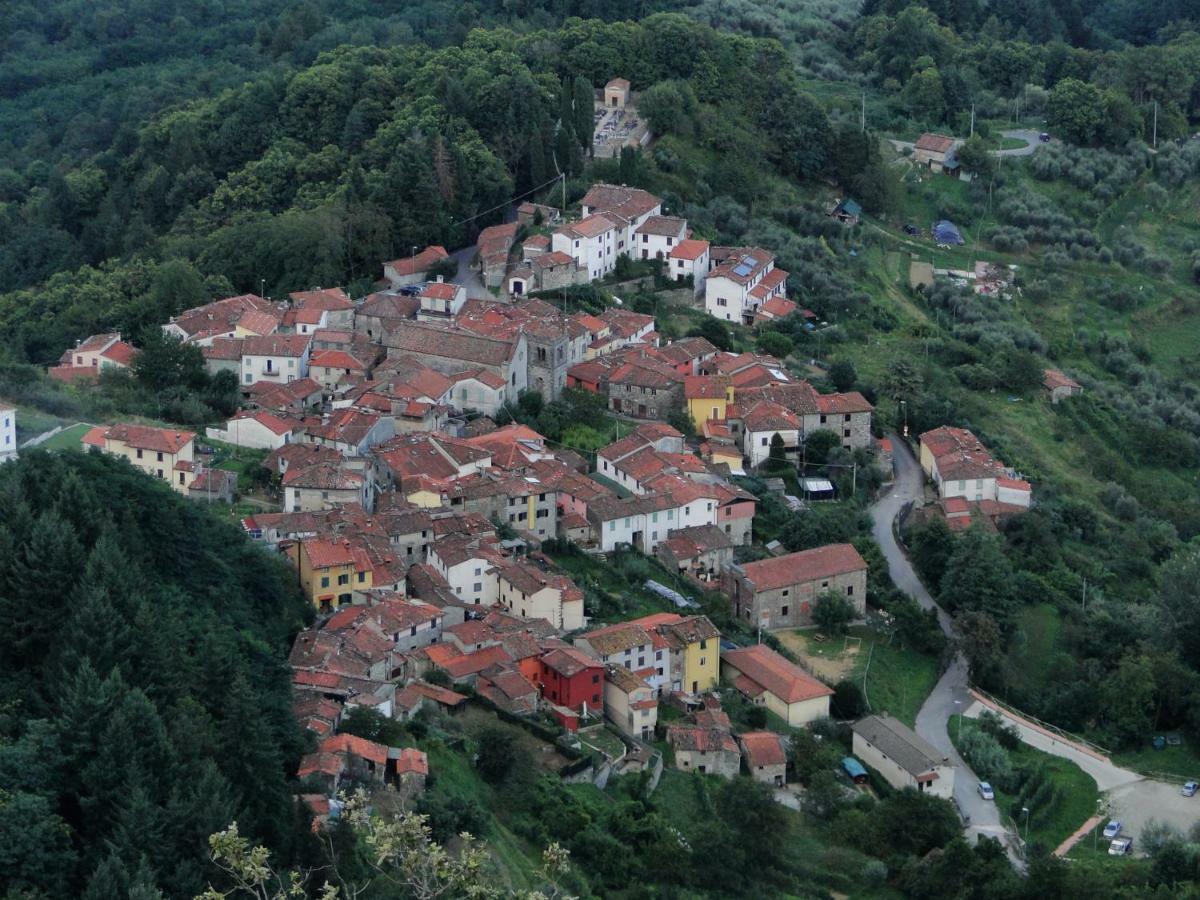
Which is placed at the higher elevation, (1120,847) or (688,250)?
(688,250)

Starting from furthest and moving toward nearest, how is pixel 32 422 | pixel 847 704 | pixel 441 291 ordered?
pixel 441 291 → pixel 32 422 → pixel 847 704

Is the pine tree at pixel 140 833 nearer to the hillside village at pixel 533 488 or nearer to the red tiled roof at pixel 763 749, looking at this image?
the hillside village at pixel 533 488

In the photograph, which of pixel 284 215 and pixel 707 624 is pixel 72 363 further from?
pixel 707 624

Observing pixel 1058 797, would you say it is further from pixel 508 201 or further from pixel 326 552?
pixel 508 201

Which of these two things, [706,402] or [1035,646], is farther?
[706,402]

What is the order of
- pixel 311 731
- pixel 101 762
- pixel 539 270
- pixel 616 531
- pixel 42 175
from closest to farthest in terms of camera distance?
pixel 101 762 < pixel 311 731 < pixel 616 531 < pixel 539 270 < pixel 42 175

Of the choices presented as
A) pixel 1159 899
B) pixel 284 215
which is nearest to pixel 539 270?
pixel 284 215

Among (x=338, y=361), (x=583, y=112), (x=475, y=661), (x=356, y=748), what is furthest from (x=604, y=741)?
(x=583, y=112)
